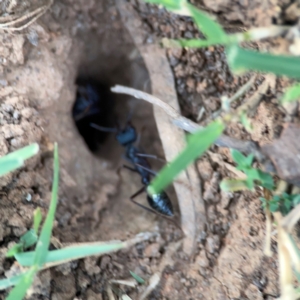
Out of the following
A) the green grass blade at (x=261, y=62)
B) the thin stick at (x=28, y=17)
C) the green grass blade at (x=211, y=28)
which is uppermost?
the green grass blade at (x=211, y=28)

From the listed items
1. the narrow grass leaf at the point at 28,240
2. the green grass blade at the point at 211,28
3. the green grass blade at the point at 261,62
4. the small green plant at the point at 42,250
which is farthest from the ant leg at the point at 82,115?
the green grass blade at the point at 261,62

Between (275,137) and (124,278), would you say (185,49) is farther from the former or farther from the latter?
(124,278)

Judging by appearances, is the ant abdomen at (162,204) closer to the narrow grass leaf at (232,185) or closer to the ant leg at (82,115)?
the narrow grass leaf at (232,185)

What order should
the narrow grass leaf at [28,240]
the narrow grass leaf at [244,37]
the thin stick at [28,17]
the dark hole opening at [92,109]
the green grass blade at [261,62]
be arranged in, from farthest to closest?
the dark hole opening at [92,109] → the thin stick at [28,17] → the narrow grass leaf at [28,240] → the narrow grass leaf at [244,37] → the green grass blade at [261,62]

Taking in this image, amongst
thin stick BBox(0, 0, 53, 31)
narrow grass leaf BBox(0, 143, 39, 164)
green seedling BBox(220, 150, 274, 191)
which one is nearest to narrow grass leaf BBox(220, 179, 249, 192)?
green seedling BBox(220, 150, 274, 191)

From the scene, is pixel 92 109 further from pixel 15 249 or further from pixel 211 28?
pixel 211 28

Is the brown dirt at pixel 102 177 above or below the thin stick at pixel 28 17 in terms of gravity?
below

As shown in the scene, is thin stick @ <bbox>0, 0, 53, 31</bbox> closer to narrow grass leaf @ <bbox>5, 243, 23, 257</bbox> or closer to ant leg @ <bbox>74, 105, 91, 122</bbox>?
narrow grass leaf @ <bbox>5, 243, 23, 257</bbox>

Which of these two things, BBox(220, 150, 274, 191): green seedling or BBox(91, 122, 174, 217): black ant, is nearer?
BBox(220, 150, 274, 191): green seedling
